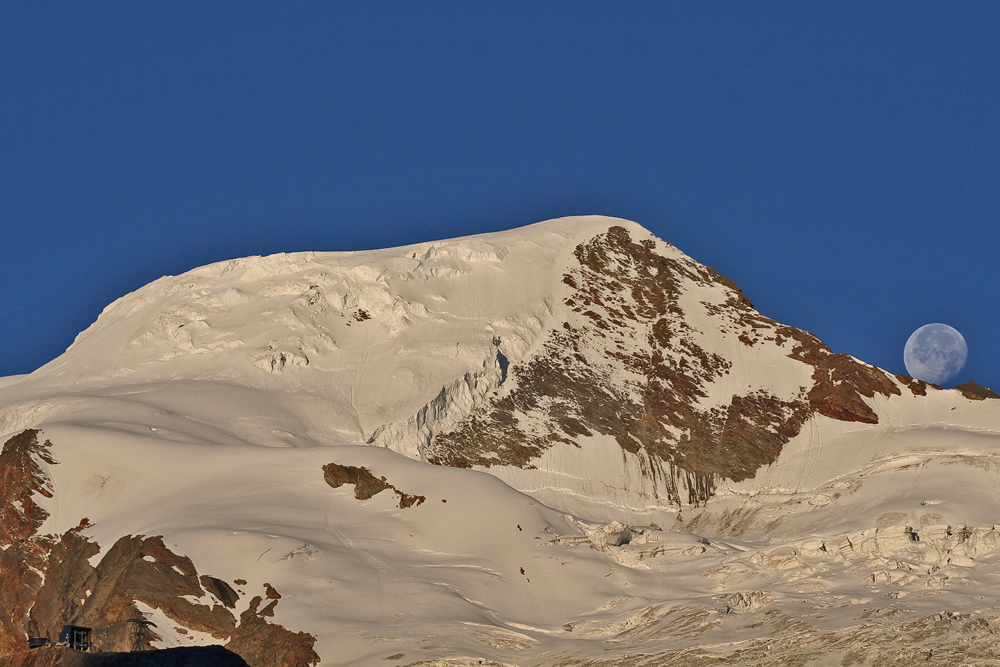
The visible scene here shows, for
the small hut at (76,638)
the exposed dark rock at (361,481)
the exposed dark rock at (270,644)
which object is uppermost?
the exposed dark rock at (361,481)

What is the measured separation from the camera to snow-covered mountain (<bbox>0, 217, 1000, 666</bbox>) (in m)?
106

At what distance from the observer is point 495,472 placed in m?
135

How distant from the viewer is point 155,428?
424 feet

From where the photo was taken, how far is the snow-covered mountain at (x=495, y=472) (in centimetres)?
10594

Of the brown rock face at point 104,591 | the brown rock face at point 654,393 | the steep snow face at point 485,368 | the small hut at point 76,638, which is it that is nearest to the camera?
the brown rock face at point 104,591

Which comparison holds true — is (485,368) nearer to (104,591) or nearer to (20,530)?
(20,530)

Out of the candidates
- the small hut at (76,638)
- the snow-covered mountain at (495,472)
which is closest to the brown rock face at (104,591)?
the snow-covered mountain at (495,472)

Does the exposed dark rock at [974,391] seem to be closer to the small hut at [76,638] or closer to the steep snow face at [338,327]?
the steep snow face at [338,327]

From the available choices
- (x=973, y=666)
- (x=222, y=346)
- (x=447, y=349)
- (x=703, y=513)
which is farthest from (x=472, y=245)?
(x=973, y=666)

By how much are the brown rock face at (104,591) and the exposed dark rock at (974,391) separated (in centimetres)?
7221

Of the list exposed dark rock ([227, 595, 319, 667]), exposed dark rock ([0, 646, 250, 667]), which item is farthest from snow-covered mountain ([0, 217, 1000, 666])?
exposed dark rock ([0, 646, 250, 667])

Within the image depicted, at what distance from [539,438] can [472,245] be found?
1211 inches

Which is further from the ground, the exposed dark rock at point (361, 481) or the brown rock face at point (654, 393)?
the brown rock face at point (654, 393)

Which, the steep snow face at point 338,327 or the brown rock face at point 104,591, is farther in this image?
the steep snow face at point 338,327
